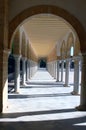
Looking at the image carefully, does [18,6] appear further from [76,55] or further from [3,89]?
[76,55]

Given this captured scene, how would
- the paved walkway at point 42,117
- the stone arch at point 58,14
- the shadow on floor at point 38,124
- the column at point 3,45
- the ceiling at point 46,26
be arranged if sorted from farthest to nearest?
the ceiling at point 46,26
the stone arch at point 58,14
the column at point 3,45
the paved walkway at point 42,117
the shadow on floor at point 38,124

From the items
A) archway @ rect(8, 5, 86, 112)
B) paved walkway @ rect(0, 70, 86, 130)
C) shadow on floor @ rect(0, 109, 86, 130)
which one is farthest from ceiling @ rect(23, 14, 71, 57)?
shadow on floor @ rect(0, 109, 86, 130)

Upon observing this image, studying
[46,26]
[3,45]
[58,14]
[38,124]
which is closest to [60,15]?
[58,14]

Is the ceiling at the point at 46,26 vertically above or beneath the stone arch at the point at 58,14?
above

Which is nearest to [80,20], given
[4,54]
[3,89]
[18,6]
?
[18,6]

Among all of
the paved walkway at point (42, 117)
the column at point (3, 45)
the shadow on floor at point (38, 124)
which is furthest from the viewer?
the column at point (3, 45)

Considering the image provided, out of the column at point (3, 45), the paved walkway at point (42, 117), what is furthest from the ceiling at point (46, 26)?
the paved walkway at point (42, 117)

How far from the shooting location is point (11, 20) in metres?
11.7

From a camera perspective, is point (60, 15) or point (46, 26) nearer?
point (60, 15)

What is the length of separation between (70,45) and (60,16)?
996 cm

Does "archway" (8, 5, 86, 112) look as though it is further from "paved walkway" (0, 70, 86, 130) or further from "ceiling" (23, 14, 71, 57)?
"paved walkway" (0, 70, 86, 130)

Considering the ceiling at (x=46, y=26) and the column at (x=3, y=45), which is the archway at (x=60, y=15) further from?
the column at (x=3, y=45)

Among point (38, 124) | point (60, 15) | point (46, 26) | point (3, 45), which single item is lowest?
point (38, 124)

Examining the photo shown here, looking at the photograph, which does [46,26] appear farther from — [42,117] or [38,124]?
[38,124]
